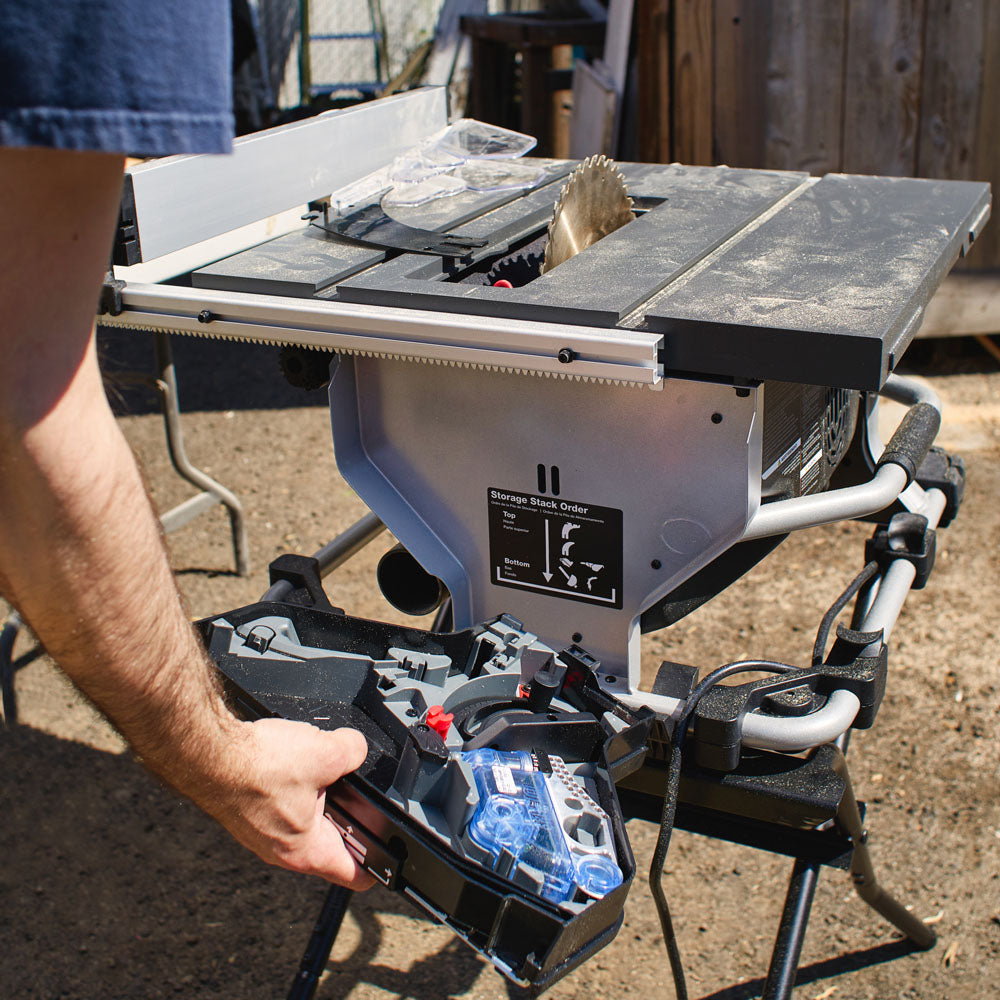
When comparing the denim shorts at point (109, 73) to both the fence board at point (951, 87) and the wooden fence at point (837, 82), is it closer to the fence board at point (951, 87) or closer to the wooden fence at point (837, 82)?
the wooden fence at point (837, 82)

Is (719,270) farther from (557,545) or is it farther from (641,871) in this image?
(641,871)

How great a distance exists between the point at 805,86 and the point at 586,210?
3.18 m

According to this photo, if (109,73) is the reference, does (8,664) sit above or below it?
below

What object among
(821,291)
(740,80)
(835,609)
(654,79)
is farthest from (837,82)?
(821,291)

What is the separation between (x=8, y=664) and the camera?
2680 millimetres

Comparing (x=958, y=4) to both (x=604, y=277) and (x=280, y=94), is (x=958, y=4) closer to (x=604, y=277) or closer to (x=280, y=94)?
(x=604, y=277)

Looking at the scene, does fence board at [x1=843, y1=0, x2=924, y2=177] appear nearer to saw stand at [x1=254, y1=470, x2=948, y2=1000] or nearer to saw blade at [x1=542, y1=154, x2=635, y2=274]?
saw stand at [x1=254, y1=470, x2=948, y2=1000]

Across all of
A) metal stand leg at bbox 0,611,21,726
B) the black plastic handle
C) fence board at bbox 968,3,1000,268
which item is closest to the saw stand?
the black plastic handle

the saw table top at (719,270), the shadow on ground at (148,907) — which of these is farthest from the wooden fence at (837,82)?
the shadow on ground at (148,907)

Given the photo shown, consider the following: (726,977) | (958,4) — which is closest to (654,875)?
(726,977)

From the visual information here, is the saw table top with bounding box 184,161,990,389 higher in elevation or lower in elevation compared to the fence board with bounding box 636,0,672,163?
lower

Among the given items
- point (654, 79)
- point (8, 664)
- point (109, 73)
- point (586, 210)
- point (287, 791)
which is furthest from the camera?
point (654, 79)

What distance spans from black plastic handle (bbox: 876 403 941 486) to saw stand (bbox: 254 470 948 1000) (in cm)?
12

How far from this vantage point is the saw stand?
4.37 feet
